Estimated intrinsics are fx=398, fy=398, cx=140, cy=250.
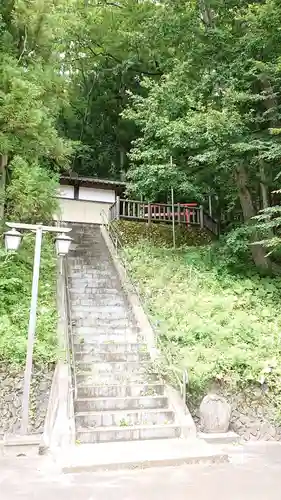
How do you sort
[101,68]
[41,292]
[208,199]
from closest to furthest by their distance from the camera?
1. [41,292]
2. [208,199]
3. [101,68]

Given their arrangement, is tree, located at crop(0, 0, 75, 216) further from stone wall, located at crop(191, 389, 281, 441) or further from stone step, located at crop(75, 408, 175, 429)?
stone wall, located at crop(191, 389, 281, 441)

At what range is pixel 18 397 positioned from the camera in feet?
21.9

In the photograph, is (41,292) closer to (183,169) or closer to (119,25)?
(183,169)

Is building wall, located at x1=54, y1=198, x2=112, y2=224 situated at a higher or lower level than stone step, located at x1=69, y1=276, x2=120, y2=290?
higher

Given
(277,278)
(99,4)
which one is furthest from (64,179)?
(277,278)

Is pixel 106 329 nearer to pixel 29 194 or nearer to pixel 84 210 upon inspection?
pixel 29 194

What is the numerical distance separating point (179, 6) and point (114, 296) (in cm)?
1016

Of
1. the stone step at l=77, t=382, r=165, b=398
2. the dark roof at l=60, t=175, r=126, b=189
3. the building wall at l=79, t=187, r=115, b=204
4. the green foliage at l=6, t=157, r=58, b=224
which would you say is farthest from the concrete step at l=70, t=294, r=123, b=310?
the building wall at l=79, t=187, r=115, b=204

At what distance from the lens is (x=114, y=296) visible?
10.3 meters

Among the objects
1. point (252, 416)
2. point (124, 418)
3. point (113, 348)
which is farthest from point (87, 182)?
point (252, 416)

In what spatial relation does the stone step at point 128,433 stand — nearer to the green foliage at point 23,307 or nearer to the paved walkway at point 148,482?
the paved walkway at point 148,482

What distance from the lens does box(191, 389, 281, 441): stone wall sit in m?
6.44

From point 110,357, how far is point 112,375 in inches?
21.3

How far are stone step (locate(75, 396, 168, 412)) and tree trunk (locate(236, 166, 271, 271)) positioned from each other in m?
6.82
